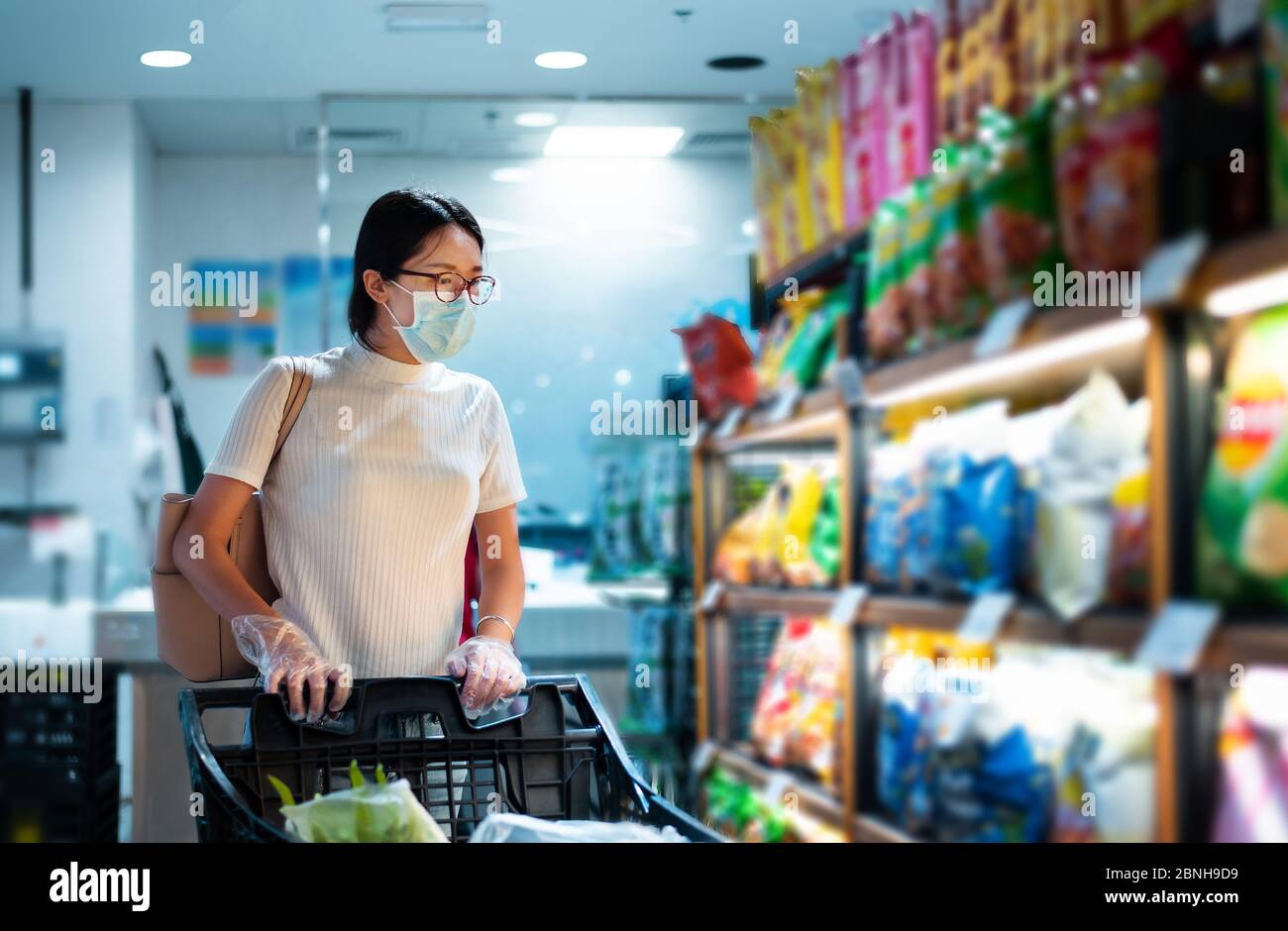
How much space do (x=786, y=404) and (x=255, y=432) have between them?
45.4 inches

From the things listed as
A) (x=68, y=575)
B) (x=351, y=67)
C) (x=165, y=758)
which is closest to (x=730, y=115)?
(x=351, y=67)

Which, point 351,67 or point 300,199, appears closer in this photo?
point 351,67

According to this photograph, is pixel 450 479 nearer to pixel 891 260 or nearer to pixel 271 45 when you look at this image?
pixel 891 260

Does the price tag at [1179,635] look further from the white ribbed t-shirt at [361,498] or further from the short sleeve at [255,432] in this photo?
the short sleeve at [255,432]

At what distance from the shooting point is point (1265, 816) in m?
1.29

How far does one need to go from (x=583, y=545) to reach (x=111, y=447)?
1.85 m

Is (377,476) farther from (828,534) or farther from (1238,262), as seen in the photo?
(828,534)

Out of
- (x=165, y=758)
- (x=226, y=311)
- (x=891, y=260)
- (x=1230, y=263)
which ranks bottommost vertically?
(x=165, y=758)

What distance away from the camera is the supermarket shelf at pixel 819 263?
225 centimetres

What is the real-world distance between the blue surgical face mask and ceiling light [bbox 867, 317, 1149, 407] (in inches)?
27.6

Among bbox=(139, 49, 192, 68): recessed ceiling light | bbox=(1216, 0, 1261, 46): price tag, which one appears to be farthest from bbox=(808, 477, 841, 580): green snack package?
bbox=(139, 49, 192, 68): recessed ceiling light

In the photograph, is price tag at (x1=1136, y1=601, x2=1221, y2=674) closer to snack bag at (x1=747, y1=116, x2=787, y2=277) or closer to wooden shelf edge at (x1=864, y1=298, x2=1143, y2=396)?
wooden shelf edge at (x1=864, y1=298, x2=1143, y2=396)

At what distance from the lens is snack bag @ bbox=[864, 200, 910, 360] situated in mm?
1960

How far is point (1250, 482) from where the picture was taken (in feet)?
4.00
